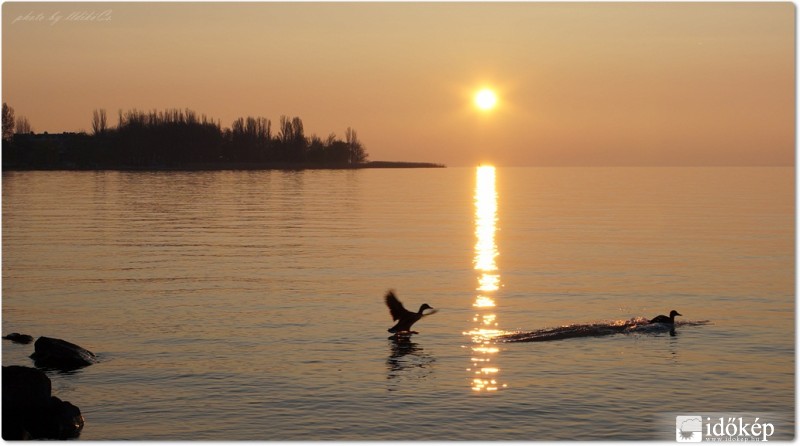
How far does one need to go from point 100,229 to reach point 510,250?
2069 centimetres

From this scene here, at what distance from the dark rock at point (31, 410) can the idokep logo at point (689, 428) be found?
9.32 metres

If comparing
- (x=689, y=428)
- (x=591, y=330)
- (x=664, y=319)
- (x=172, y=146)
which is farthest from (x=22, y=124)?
(x=172, y=146)

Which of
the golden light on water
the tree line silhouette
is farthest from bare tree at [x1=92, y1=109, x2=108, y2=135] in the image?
the golden light on water

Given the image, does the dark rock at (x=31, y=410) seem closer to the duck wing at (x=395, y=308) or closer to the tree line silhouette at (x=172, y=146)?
the duck wing at (x=395, y=308)

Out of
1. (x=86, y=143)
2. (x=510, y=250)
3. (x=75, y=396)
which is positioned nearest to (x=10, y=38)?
(x=75, y=396)

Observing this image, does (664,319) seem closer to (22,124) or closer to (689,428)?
(689,428)

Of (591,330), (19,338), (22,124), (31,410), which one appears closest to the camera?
(31,410)

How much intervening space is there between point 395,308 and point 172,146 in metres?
114

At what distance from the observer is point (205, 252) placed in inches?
1608

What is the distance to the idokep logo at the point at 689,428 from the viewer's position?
49.5ft

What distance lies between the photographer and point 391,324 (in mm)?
25047

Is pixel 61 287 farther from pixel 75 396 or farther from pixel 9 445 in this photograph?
pixel 9 445

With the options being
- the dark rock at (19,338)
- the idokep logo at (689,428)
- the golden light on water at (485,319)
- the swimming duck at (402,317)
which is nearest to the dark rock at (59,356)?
the dark rock at (19,338)

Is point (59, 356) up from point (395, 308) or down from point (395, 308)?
down
